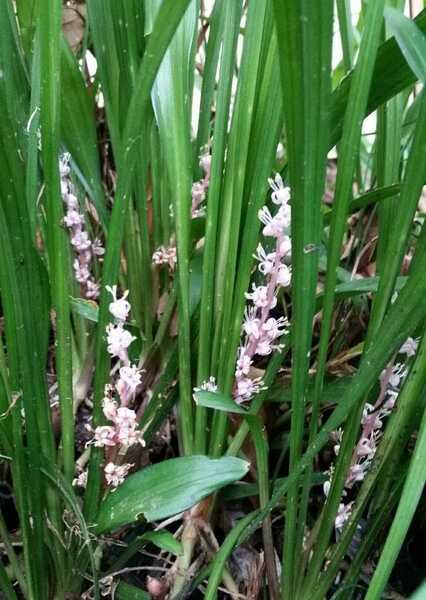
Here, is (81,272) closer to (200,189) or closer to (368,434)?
(200,189)

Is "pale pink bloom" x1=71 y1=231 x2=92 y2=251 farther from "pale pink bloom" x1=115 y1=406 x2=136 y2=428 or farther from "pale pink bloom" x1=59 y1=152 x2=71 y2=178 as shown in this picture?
"pale pink bloom" x1=115 y1=406 x2=136 y2=428

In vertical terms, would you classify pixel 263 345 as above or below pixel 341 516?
above

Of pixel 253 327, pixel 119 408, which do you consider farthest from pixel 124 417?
pixel 253 327

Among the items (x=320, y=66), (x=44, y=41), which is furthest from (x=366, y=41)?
(x=44, y=41)

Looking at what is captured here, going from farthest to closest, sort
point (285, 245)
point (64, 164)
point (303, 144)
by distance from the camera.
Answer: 1. point (64, 164)
2. point (285, 245)
3. point (303, 144)

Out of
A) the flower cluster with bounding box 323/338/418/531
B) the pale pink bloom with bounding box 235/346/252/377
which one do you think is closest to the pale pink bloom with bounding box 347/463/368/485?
the flower cluster with bounding box 323/338/418/531

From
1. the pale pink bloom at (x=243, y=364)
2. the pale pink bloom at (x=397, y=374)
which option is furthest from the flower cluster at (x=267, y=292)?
the pale pink bloom at (x=397, y=374)

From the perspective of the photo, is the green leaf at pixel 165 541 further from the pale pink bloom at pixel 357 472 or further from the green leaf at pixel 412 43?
the green leaf at pixel 412 43
